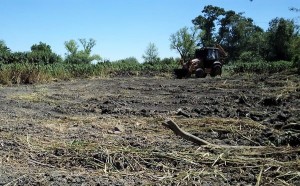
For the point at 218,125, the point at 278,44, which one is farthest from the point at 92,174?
the point at 278,44

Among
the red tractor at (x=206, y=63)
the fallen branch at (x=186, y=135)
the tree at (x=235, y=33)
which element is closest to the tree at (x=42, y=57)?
the red tractor at (x=206, y=63)

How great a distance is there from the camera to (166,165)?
11.2 ft

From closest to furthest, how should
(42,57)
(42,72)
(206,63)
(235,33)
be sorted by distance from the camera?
(42,72) < (206,63) < (42,57) < (235,33)

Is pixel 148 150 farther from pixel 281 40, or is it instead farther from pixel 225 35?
pixel 225 35

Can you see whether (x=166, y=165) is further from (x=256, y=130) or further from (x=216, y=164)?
(x=256, y=130)

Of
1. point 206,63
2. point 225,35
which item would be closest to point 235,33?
point 225,35

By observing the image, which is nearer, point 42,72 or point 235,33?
point 42,72

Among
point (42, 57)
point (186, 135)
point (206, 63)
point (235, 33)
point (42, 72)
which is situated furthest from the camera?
point (235, 33)

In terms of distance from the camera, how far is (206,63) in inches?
833

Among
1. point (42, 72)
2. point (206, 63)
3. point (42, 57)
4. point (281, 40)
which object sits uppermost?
point (281, 40)

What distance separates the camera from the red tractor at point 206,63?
66.9 feet

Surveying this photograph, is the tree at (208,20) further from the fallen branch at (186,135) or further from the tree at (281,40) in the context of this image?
the fallen branch at (186,135)

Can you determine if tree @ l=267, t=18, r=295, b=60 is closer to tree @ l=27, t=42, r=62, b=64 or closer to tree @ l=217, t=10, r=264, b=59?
tree @ l=217, t=10, r=264, b=59

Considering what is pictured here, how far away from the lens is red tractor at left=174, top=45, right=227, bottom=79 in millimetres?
20406
